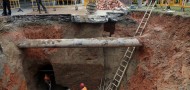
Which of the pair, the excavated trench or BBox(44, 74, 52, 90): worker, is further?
BBox(44, 74, 52, 90): worker

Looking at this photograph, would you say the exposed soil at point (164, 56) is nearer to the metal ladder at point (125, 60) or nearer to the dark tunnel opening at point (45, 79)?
the metal ladder at point (125, 60)

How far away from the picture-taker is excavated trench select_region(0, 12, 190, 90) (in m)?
6.77

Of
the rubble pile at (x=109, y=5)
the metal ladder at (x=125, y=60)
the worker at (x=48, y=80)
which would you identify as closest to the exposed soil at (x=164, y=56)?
the metal ladder at (x=125, y=60)

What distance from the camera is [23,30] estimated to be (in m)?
8.62

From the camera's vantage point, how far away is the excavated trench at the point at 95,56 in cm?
677

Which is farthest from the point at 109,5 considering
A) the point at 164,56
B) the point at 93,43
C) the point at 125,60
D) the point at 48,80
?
the point at 48,80

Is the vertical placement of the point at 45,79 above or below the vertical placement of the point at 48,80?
above

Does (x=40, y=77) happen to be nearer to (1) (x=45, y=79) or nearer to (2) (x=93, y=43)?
(1) (x=45, y=79)

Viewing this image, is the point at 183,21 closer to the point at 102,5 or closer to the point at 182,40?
the point at 182,40

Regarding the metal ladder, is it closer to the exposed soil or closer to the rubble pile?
the exposed soil

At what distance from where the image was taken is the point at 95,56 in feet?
28.8

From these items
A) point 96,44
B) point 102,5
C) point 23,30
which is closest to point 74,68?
point 96,44

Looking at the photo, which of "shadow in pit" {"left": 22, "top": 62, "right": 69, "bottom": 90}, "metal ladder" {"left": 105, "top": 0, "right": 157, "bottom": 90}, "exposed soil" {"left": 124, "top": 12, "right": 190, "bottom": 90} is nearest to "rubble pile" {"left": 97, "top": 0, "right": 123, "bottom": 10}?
"metal ladder" {"left": 105, "top": 0, "right": 157, "bottom": 90}

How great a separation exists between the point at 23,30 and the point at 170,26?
5.56m
